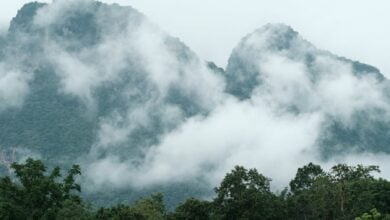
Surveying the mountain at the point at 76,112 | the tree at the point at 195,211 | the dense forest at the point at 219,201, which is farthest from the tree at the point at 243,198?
the mountain at the point at 76,112

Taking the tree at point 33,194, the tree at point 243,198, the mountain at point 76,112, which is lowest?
the tree at point 33,194

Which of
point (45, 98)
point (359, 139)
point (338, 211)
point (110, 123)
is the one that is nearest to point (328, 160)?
point (359, 139)

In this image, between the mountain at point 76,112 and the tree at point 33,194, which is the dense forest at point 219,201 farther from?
the mountain at point 76,112

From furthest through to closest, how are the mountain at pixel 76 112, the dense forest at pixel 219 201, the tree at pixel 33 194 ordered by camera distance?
1. the mountain at pixel 76 112
2. the dense forest at pixel 219 201
3. the tree at pixel 33 194

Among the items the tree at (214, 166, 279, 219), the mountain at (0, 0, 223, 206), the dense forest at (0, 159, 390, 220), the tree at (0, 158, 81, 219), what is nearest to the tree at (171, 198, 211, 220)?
the dense forest at (0, 159, 390, 220)

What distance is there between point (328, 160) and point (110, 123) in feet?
218

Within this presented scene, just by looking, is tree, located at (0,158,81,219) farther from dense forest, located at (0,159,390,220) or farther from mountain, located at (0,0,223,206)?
mountain, located at (0,0,223,206)

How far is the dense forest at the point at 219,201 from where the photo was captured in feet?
140

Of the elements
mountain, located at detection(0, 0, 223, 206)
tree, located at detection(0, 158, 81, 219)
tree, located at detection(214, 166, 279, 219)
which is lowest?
tree, located at detection(0, 158, 81, 219)

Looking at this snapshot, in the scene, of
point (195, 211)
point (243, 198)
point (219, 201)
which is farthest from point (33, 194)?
point (243, 198)

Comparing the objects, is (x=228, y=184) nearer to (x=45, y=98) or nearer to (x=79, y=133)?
(x=79, y=133)

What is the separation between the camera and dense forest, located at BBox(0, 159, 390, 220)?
42.7m

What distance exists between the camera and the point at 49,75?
7657 inches

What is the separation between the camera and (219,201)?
49.2 meters
